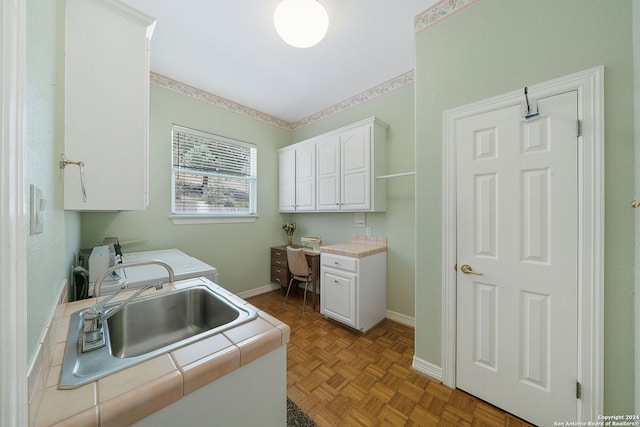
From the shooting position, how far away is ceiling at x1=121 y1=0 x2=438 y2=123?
1.70 meters

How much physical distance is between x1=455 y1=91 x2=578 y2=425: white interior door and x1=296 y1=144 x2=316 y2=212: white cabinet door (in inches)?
73.9

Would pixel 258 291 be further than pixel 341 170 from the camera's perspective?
Yes

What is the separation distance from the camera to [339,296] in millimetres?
2430

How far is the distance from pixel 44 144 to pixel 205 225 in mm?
2239

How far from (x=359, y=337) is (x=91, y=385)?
2091 millimetres

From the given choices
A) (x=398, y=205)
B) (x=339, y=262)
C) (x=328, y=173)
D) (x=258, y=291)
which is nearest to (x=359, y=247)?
(x=339, y=262)

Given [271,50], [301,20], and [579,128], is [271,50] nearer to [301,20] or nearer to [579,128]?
[301,20]

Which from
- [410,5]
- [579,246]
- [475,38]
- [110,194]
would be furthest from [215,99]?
[579,246]

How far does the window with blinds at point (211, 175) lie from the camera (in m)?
2.74

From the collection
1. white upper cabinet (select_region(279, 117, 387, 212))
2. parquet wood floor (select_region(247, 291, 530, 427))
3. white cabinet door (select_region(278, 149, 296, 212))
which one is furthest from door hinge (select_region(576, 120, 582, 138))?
white cabinet door (select_region(278, 149, 296, 212))

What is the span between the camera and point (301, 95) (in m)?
2.94

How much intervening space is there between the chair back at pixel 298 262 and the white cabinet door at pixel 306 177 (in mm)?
648

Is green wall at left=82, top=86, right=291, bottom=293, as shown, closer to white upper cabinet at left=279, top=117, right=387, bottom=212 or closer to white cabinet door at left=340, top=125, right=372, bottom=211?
white upper cabinet at left=279, top=117, right=387, bottom=212

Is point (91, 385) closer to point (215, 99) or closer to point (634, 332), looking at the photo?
point (634, 332)
